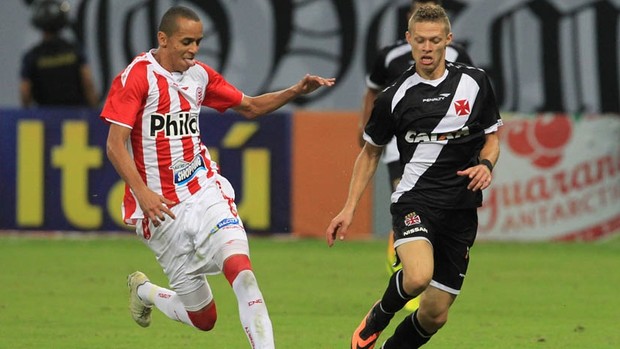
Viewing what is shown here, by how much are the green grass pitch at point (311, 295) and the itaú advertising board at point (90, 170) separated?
271 mm

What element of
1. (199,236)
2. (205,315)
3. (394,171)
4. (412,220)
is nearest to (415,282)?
(412,220)

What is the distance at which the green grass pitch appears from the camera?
9.89m

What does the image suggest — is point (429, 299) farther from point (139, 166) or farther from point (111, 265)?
point (111, 265)

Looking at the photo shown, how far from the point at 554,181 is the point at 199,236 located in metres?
8.69

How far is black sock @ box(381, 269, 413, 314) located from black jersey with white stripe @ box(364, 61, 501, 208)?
0.46 meters

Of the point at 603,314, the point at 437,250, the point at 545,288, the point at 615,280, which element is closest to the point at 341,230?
the point at 437,250

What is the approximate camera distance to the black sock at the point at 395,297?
327 inches

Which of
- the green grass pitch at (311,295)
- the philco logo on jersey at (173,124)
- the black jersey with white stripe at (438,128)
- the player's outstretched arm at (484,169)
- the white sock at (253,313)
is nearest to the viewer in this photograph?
the white sock at (253,313)

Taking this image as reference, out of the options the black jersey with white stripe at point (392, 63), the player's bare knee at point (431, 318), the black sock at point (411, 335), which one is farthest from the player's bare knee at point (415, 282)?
the black jersey with white stripe at point (392, 63)

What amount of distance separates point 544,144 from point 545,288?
380 cm

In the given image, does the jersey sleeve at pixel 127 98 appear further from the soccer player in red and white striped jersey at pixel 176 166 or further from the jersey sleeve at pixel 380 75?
the jersey sleeve at pixel 380 75

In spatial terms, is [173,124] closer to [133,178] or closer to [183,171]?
[183,171]

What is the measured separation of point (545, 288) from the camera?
12.9m

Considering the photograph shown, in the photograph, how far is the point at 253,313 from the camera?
7.86m
